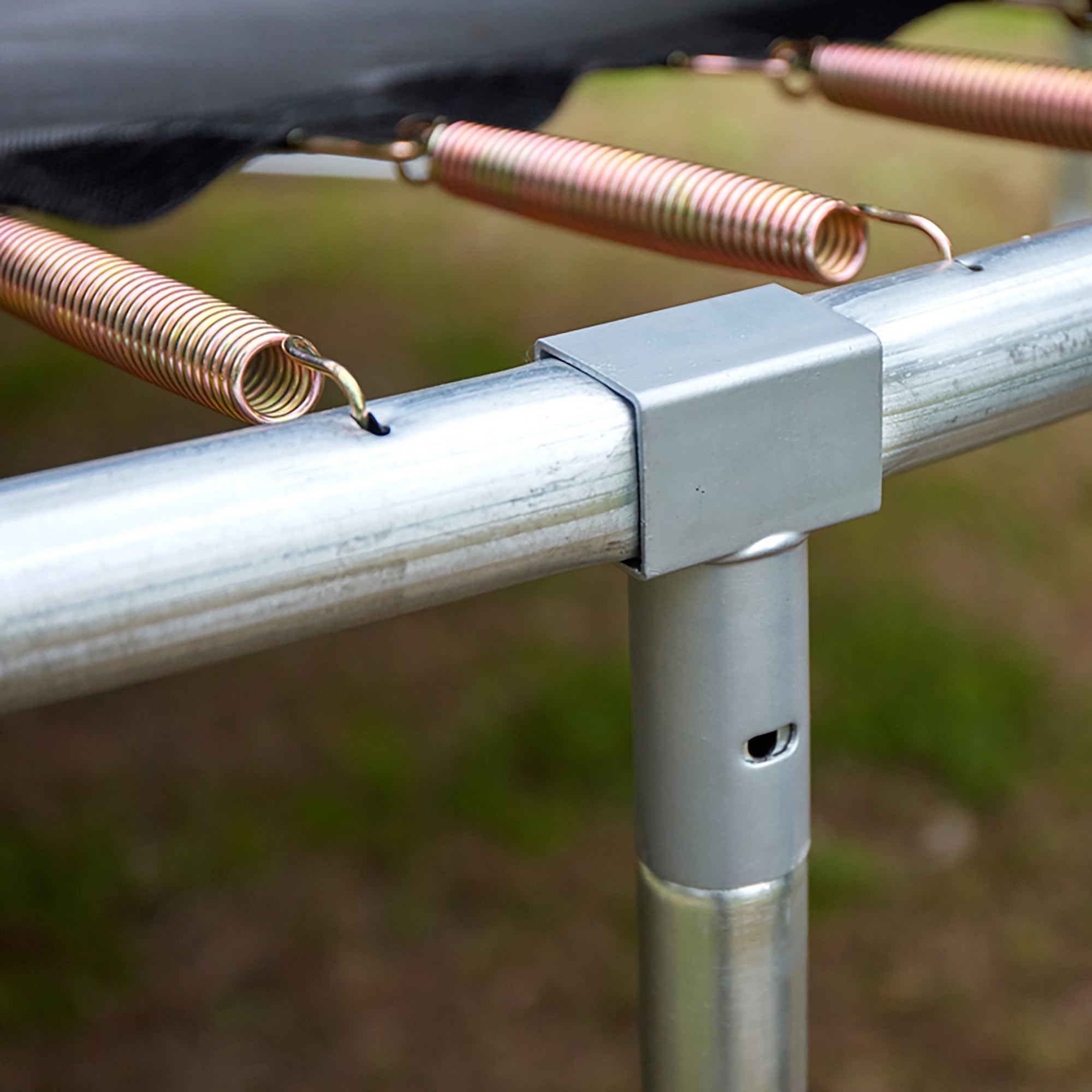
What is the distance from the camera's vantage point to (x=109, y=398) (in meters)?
1.91

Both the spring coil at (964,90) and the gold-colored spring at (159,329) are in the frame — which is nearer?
the gold-colored spring at (159,329)

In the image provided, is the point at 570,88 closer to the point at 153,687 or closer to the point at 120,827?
the point at 120,827

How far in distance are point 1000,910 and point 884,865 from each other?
0.10m

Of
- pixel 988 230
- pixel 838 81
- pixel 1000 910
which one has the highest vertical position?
pixel 838 81

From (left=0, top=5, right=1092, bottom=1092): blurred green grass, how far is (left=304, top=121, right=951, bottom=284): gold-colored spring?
0.45 meters

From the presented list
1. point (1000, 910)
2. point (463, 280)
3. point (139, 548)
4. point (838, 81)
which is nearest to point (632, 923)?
point (1000, 910)

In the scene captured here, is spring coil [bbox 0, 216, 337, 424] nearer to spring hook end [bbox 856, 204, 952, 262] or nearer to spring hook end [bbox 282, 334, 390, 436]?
spring hook end [bbox 282, 334, 390, 436]

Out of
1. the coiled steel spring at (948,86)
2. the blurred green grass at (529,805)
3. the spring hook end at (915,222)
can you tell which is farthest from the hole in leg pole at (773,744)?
the blurred green grass at (529,805)

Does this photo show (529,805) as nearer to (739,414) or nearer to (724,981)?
(724,981)

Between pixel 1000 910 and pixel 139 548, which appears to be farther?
pixel 1000 910

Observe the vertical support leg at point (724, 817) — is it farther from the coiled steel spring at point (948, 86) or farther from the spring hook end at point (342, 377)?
the coiled steel spring at point (948, 86)

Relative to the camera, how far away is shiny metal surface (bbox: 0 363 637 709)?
256mm

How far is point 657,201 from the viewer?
1.47 ft

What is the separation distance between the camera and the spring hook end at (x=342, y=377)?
0.28 meters
